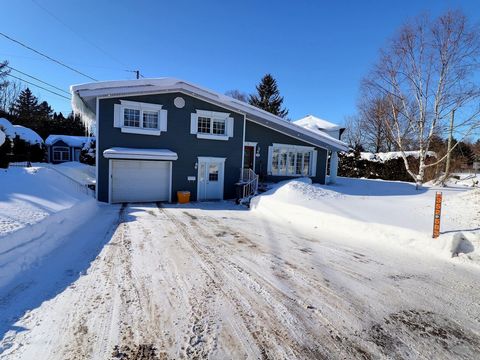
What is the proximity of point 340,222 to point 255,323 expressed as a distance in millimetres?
5086

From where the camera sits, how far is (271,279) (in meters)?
4.10

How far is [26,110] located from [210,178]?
40590 millimetres

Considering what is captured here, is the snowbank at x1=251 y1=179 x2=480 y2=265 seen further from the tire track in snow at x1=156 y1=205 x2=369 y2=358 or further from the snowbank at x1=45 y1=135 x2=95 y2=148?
the snowbank at x1=45 y1=135 x2=95 y2=148

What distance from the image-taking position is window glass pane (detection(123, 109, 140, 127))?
11508 mm

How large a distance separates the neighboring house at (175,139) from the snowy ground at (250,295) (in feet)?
16.2

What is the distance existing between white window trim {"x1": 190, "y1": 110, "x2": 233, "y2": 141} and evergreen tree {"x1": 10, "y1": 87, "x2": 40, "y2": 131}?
3581 centimetres

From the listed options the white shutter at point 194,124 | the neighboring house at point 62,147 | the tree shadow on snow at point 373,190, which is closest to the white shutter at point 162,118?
the white shutter at point 194,124

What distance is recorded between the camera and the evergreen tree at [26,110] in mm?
36000

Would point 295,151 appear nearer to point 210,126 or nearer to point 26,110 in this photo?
point 210,126

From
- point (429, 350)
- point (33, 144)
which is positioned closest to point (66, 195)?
point (429, 350)

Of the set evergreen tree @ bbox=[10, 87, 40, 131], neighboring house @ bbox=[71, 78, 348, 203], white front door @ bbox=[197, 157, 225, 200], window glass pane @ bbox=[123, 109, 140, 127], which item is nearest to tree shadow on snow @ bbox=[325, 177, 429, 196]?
neighboring house @ bbox=[71, 78, 348, 203]

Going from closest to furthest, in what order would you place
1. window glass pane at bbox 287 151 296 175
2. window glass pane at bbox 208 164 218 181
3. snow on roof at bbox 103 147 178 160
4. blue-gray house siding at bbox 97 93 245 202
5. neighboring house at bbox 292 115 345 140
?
snow on roof at bbox 103 147 178 160 → blue-gray house siding at bbox 97 93 245 202 → window glass pane at bbox 208 164 218 181 → window glass pane at bbox 287 151 296 175 → neighboring house at bbox 292 115 345 140

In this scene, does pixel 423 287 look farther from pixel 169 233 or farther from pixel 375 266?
pixel 169 233

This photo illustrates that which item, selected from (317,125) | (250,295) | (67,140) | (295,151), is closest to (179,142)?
(295,151)
